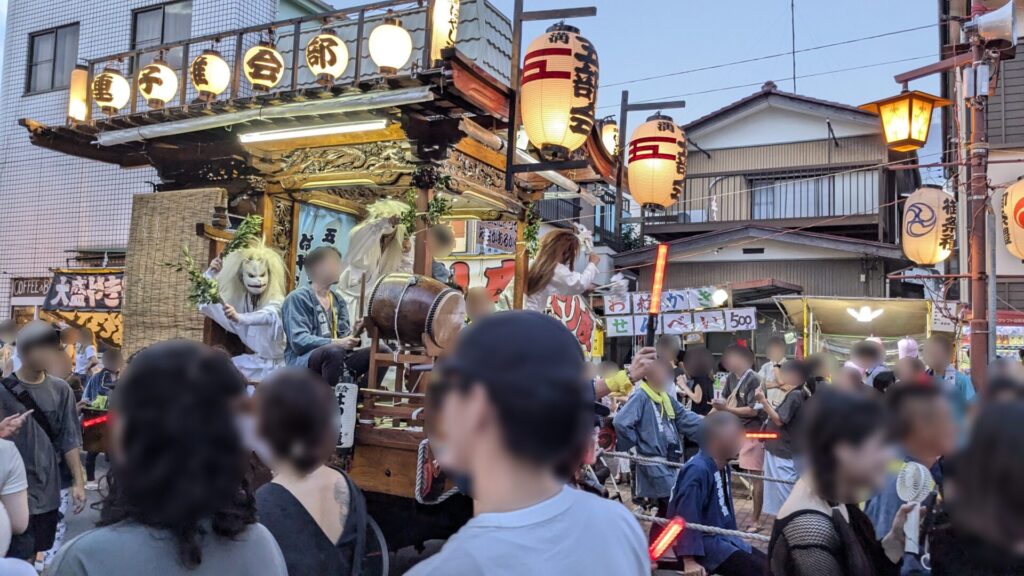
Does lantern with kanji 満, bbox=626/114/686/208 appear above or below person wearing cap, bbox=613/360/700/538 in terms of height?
above

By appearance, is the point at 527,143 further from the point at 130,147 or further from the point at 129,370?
the point at 129,370

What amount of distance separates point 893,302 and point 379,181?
36.8 feet

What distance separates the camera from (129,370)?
1.66 metres

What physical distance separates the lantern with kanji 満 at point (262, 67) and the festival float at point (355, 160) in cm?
2

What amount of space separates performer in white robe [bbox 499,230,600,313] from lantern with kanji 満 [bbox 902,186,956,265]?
26.7 ft

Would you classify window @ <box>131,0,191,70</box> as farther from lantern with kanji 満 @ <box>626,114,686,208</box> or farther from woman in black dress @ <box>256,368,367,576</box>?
woman in black dress @ <box>256,368,367,576</box>

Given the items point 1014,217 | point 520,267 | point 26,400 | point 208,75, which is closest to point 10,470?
point 26,400

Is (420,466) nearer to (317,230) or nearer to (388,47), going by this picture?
(388,47)

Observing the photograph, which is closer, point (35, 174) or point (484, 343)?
point (484, 343)

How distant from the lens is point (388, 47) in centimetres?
774

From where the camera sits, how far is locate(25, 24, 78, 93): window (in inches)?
626

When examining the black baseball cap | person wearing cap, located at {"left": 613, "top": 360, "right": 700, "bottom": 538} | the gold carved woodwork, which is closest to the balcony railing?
the gold carved woodwork

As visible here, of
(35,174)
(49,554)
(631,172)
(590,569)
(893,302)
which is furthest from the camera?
(35,174)

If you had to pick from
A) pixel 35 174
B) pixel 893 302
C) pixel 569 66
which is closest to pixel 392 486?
pixel 569 66
